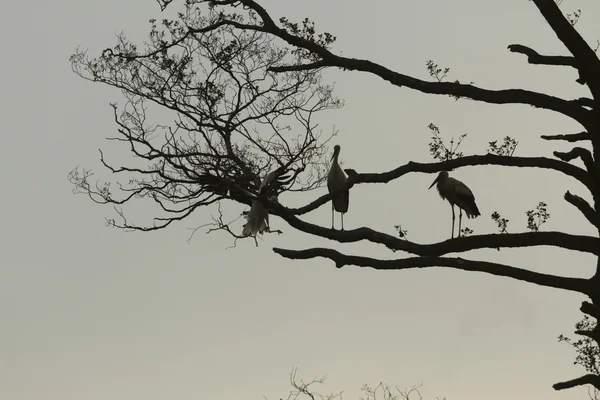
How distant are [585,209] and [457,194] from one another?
541 centimetres

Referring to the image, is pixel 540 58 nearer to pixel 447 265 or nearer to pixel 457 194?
pixel 447 265

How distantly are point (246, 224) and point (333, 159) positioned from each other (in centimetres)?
295

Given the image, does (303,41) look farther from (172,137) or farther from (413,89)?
(172,137)

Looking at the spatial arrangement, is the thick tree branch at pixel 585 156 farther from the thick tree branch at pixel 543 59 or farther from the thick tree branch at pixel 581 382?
the thick tree branch at pixel 581 382

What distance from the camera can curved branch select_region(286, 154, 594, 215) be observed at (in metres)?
9.02

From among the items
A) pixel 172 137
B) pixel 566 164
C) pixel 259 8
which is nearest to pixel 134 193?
pixel 172 137

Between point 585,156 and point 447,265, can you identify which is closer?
point 585,156

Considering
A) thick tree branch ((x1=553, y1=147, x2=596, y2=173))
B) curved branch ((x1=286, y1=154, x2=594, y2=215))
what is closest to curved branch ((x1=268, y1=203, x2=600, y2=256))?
curved branch ((x1=286, y1=154, x2=594, y2=215))

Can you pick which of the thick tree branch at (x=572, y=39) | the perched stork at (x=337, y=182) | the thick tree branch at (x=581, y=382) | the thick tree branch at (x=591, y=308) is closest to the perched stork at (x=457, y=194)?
the perched stork at (x=337, y=182)

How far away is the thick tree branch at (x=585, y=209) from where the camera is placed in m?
8.52

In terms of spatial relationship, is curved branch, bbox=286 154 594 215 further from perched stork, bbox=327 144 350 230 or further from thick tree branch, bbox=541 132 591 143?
perched stork, bbox=327 144 350 230

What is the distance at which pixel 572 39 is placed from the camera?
872 centimetres

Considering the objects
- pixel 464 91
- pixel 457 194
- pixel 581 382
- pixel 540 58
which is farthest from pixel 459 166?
pixel 457 194

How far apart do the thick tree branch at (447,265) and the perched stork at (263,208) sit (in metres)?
1.15
